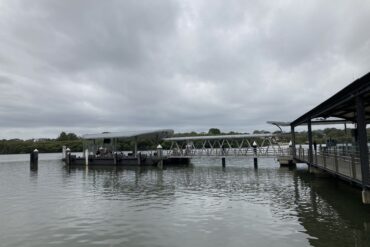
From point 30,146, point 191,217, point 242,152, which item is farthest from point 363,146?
point 30,146

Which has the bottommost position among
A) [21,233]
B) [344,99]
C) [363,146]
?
[21,233]

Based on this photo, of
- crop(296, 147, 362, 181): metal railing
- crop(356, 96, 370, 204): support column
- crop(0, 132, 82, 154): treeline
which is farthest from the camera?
crop(0, 132, 82, 154): treeline

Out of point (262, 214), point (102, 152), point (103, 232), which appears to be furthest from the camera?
point (102, 152)

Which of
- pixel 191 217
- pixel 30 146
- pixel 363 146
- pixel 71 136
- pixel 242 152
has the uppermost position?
pixel 71 136

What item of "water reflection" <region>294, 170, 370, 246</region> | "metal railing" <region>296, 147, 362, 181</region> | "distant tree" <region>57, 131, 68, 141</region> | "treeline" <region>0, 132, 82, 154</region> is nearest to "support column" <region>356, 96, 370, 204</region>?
"metal railing" <region>296, 147, 362, 181</region>

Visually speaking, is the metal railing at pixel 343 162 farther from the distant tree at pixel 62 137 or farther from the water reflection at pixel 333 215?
the distant tree at pixel 62 137

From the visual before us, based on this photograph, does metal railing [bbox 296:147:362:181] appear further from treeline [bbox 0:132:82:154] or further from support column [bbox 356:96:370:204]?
treeline [bbox 0:132:82:154]

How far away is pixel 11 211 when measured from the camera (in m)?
14.3

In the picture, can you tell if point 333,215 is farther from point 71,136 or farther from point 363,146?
point 71,136

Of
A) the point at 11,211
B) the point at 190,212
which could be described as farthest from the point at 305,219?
the point at 11,211

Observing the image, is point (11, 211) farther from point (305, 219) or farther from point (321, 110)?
point (321, 110)

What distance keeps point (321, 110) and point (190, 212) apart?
1031 cm

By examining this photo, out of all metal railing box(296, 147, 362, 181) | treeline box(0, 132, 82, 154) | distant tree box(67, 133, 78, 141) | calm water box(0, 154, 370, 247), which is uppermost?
distant tree box(67, 133, 78, 141)

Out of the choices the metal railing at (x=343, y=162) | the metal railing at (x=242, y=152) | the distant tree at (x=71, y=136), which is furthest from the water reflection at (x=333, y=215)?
the distant tree at (x=71, y=136)
